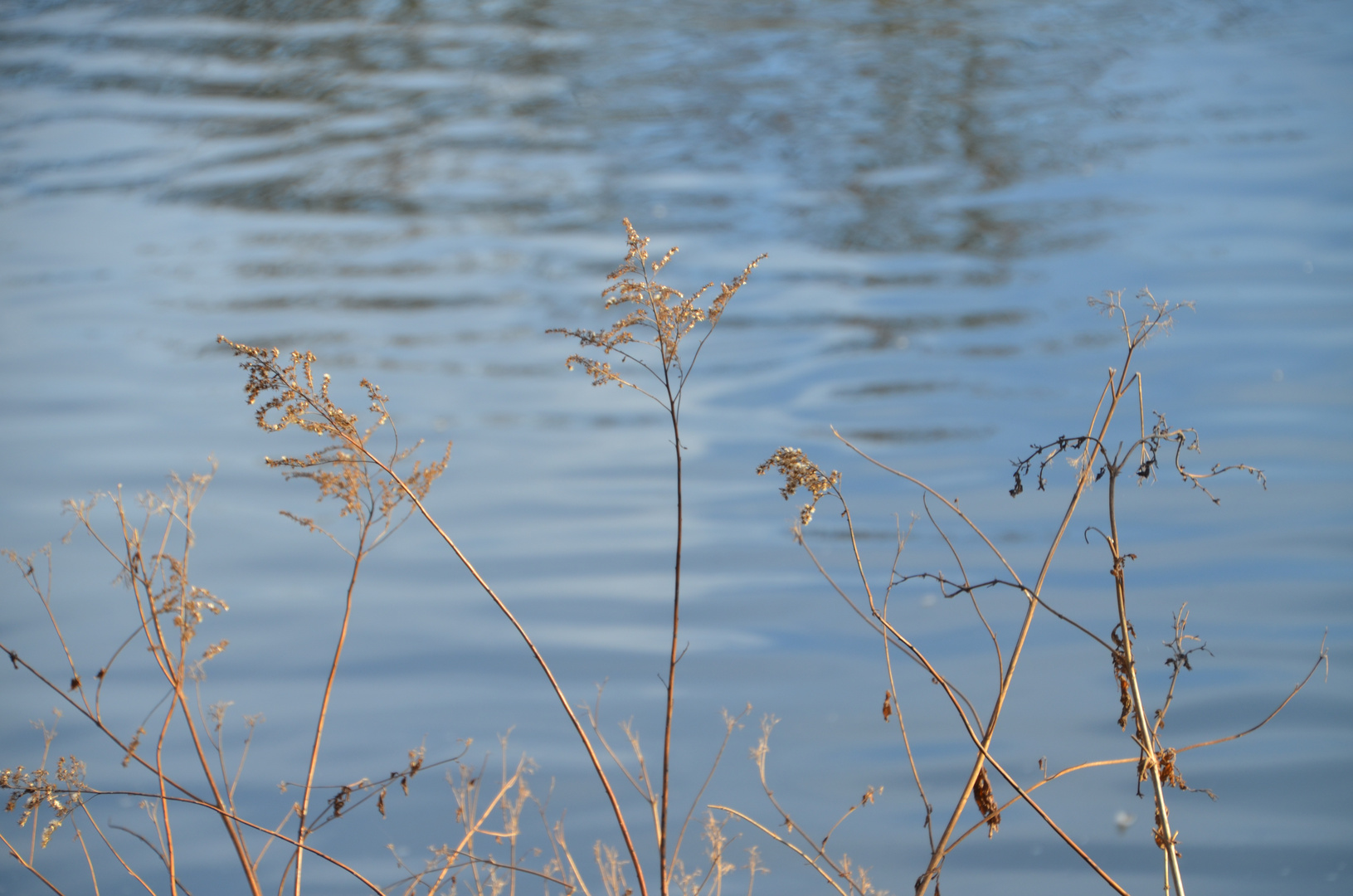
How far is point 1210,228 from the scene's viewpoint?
5691 mm

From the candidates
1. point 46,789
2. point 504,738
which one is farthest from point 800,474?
point 46,789

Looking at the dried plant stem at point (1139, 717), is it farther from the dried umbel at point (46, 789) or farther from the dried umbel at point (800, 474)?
the dried umbel at point (46, 789)

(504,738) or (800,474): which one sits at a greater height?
(800,474)

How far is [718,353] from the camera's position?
513 centimetres

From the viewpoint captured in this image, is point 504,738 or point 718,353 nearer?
point 504,738

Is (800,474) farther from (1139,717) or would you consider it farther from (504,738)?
(504,738)

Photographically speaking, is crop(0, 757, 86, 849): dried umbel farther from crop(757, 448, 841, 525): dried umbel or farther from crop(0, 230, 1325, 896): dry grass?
crop(757, 448, 841, 525): dried umbel

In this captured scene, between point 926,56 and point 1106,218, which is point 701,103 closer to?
point 926,56

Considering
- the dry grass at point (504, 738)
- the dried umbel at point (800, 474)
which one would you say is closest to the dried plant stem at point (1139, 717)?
the dry grass at point (504, 738)

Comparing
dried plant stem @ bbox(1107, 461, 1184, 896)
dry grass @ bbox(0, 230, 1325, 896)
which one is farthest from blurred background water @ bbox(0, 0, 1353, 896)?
dried plant stem @ bbox(1107, 461, 1184, 896)

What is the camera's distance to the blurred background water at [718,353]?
294 cm

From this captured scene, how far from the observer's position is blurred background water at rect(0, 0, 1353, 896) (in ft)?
9.64

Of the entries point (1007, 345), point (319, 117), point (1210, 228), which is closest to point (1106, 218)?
point (1210, 228)

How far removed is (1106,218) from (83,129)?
22.2 ft
